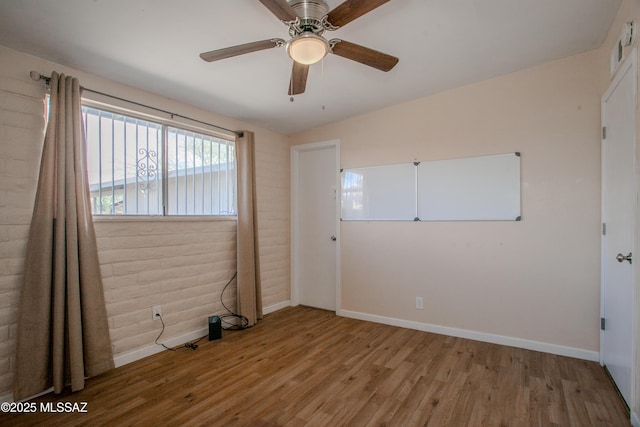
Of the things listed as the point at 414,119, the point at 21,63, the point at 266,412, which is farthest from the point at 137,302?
the point at 414,119

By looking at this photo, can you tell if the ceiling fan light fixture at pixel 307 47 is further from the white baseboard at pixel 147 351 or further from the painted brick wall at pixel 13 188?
Answer: the white baseboard at pixel 147 351

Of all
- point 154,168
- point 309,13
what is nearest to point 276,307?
point 154,168

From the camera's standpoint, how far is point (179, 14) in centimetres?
189

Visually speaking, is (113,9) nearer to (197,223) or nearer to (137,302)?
(197,223)

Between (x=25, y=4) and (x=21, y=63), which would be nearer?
(x=25, y=4)

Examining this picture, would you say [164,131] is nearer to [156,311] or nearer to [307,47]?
[156,311]

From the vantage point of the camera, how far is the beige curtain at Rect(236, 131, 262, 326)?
3.49 meters

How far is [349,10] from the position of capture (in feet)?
5.08

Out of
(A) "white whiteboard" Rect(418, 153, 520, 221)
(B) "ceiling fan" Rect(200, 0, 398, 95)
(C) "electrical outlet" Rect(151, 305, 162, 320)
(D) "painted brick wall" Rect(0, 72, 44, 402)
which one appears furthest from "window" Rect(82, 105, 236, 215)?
(A) "white whiteboard" Rect(418, 153, 520, 221)

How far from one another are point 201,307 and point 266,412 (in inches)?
62.4

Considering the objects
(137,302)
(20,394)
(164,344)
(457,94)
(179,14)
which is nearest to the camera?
(179,14)

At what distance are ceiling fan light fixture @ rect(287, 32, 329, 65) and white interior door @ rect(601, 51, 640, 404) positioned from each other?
74.7 inches

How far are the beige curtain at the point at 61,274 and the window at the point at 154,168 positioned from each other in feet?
0.77

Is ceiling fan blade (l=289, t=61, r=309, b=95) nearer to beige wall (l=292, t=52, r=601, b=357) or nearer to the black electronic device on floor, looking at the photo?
beige wall (l=292, t=52, r=601, b=357)
